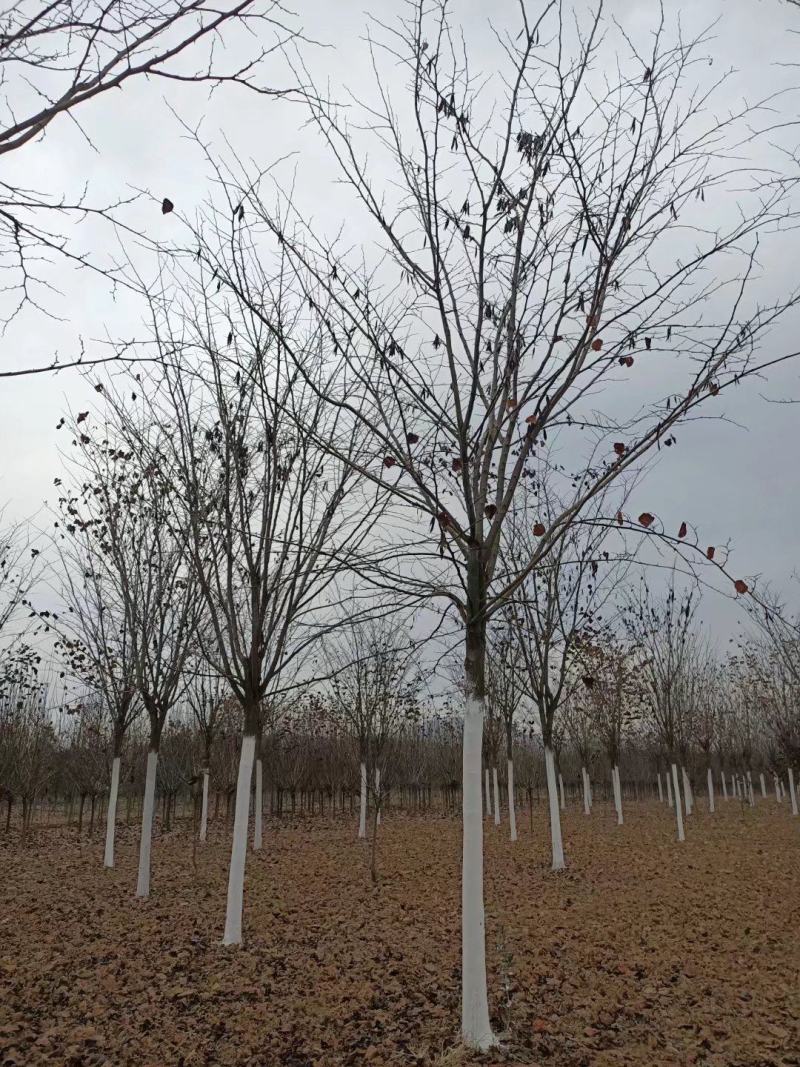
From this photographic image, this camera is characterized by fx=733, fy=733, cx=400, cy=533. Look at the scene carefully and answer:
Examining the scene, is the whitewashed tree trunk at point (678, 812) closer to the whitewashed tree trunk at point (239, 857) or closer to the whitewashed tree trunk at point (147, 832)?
the whitewashed tree trunk at point (147, 832)

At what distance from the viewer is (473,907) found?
4.39m

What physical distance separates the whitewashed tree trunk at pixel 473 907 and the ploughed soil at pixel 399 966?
0.13 metres

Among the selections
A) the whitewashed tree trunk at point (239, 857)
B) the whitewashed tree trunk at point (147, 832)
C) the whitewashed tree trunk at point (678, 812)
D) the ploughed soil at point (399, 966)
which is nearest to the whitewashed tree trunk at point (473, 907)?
the ploughed soil at point (399, 966)

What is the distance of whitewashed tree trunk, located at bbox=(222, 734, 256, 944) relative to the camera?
6785 millimetres

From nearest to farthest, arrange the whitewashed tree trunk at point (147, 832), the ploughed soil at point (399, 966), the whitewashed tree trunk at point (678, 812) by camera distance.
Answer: the ploughed soil at point (399, 966)
the whitewashed tree trunk at point (147, 832)
the whitewashed tree trunk at point (678, 812)

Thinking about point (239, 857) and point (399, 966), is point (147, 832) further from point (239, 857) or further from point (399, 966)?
point (399, 966)

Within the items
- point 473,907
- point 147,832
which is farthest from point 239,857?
point 473,907

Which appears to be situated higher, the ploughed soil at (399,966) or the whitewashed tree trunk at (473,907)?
the whitewashed tree trunk at (473,907)

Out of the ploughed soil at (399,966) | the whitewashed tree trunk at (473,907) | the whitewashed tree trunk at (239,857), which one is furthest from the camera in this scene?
the whitewashed tree trunk at (239,857)

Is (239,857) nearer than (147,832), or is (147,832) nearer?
(239,857)

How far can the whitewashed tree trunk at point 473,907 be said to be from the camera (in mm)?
4234

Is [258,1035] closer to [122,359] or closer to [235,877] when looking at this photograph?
[235,877]

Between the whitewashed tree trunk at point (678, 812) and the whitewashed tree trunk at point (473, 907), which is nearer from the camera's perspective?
the whitewashed tree trunk at point (473, 907)

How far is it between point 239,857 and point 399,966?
183 centimetres
